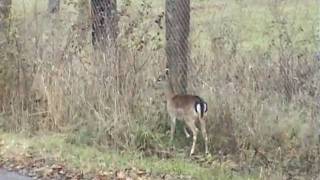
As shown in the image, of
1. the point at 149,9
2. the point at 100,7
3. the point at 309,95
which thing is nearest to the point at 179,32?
the point at 149,9

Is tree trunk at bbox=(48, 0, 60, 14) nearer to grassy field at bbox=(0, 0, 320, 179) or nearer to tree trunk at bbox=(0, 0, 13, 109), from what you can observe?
grassy field at bbox=(0, 0, 320, 179)

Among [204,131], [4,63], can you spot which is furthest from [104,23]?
[204,131]

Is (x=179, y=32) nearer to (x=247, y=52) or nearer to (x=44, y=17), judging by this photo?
(x=247, y=52)

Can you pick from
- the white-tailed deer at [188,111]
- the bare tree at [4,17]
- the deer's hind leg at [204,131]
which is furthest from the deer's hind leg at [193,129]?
the bare tree at [4,17]

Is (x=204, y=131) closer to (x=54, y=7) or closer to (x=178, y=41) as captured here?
(x=178, y=41)

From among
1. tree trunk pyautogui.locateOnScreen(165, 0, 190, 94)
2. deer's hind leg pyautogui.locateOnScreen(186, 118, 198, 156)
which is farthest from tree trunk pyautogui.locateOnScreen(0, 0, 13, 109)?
deer's hind leg pyautogui.locateOnScreen(186, 118, 198, 156)

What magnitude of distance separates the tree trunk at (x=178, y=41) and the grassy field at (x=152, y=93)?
0.15 meters

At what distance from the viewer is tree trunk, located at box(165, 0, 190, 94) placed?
1283 centimetres

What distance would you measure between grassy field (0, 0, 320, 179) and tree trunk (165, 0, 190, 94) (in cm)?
15

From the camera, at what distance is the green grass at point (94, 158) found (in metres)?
10.5

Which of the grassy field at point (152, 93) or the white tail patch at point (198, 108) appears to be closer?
the grassy field at point (152, 93)

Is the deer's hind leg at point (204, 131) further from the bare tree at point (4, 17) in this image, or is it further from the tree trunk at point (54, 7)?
the tree trunk at point (54, 7)

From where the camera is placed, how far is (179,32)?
13094 mm

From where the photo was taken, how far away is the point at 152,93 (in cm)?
1259
